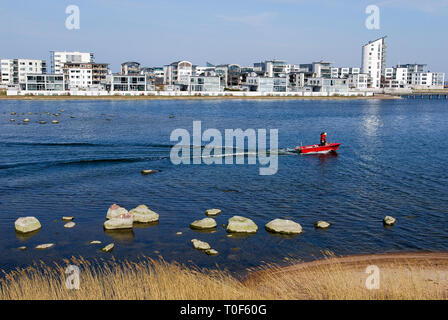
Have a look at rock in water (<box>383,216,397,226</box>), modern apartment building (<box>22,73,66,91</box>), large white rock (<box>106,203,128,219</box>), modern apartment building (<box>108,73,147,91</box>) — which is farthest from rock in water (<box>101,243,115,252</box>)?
modern apartment building (<box>22,73,66,91</box>)

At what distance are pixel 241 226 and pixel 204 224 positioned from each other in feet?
7.97

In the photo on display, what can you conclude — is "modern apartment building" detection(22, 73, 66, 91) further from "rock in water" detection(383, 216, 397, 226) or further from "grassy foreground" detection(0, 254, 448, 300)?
"rock in water" detection(383, 216, 397, 226)

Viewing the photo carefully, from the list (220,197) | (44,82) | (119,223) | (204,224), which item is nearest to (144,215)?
(119,223)

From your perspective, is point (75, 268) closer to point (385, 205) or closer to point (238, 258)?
point (238, 258)

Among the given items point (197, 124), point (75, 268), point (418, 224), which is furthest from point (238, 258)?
point (197, 124)

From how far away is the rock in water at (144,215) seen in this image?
2888 centimetres

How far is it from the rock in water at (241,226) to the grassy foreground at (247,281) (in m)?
4.99

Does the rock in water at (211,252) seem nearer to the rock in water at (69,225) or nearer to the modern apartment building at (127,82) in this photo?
the rock in water at (69,225)

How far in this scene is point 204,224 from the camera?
27.9 metres

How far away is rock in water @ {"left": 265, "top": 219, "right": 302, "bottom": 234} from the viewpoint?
2698 centimetres

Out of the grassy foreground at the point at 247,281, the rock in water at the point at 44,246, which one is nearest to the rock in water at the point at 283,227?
the grassy foreground at the point at 247,281

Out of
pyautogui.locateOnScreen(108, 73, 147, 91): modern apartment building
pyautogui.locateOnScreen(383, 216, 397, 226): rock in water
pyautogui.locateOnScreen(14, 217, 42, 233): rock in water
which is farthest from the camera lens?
pyautogui.locateOnScreen(108, 73, 147, 91): modern apartment building

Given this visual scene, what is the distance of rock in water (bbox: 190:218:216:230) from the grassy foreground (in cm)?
531
